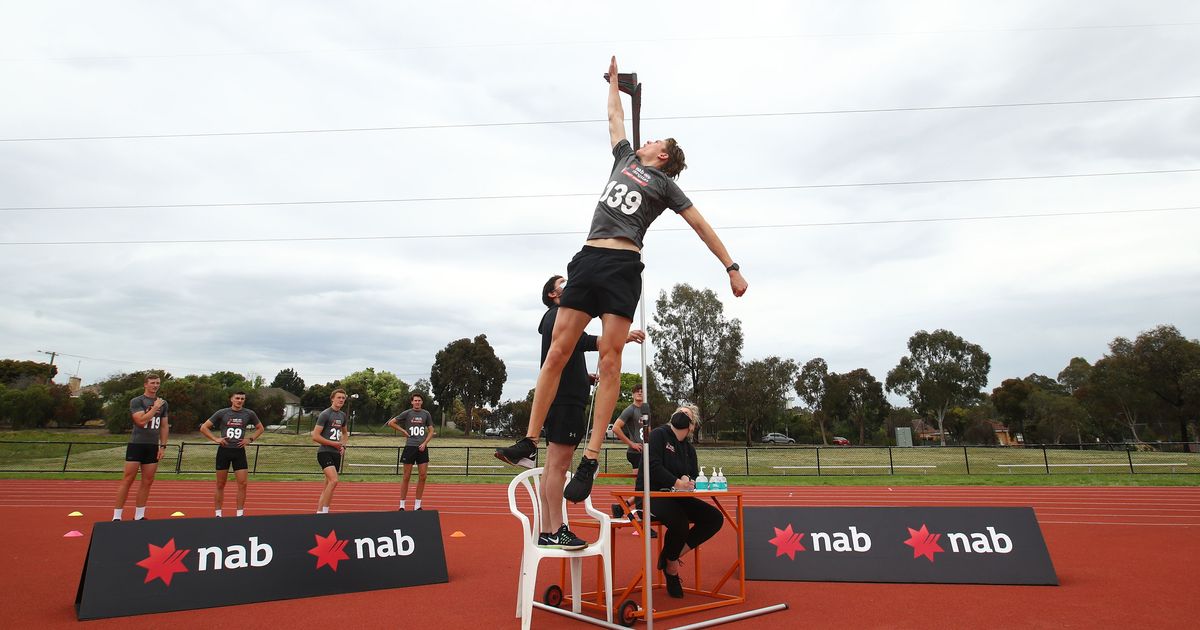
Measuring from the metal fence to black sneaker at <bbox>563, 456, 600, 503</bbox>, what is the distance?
1455 centimetres

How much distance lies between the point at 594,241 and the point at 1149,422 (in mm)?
54823

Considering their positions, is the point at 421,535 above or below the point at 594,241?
below

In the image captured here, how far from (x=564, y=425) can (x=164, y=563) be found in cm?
306

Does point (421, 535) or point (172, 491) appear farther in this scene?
point (172, 491)

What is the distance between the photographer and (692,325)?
43344mm

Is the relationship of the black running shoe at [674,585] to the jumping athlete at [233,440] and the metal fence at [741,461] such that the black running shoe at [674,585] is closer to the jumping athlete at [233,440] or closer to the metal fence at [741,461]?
the jumping athlete at [233,440]

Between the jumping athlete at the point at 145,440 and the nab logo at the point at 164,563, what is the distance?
491 centimetres

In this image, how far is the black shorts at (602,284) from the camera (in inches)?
135

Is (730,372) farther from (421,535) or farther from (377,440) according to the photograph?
(421,535)

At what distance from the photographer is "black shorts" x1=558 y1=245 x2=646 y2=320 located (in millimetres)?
3439

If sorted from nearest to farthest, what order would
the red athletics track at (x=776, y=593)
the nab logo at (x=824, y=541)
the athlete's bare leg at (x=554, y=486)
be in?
the athlete's bare leg at (x=554, y=486) → the red athletics track at (x=776, y=593) → the nab logo at (x=824, y=541)

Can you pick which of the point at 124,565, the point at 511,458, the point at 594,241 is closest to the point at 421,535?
the point at 124,565

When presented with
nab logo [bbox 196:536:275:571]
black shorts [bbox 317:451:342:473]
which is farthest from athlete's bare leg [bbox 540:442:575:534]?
black shorts [bbox 317:451:342:473]

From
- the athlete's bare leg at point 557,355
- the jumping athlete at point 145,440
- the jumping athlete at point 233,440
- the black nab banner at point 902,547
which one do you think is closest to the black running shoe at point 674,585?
the black nab banner at point 902,547
